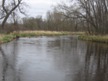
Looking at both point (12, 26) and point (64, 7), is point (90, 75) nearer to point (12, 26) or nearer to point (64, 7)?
point (64, 7)

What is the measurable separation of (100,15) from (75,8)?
6131mm

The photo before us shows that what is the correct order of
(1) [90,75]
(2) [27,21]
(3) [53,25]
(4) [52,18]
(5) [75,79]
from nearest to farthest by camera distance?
(5) [75,79]
(1) [90,75]
(2) [27,21]
(3) [53,25]
(4) [52,18]

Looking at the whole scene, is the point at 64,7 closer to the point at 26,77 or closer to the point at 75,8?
the point at 75,8

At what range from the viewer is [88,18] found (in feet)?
167

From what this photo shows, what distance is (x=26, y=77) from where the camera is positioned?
34.1 feet

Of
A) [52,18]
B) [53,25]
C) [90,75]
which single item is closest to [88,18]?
[90,75]

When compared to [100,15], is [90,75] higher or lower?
lower

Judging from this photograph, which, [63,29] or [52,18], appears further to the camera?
[52,18]

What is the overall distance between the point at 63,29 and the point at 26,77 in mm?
85052

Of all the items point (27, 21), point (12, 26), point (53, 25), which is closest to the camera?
point (12, 26)

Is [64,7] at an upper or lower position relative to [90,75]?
upper

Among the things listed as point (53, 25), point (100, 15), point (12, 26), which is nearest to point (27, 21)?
point (53, 25)

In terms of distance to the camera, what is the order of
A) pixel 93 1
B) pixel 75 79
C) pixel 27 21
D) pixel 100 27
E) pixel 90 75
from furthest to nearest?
pixel 27 21 < pixel 93 1 < pixel 100 27 < pixel 90 75 < pixel 75 79

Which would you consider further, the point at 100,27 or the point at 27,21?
the point at 27,21
